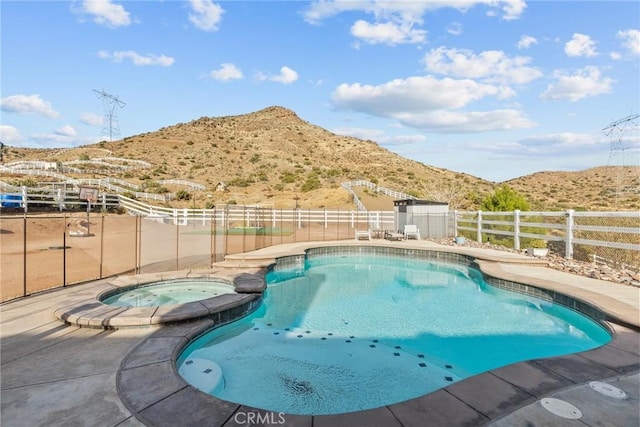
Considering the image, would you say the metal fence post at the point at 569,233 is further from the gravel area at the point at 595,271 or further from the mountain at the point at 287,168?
the mountain at the point at 287,168

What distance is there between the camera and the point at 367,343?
17.5 ft

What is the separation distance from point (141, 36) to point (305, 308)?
14.3 meters

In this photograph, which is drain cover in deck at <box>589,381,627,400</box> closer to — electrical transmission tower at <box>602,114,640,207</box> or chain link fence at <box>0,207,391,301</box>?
chain link fence at <box>0,207,391,301</box>

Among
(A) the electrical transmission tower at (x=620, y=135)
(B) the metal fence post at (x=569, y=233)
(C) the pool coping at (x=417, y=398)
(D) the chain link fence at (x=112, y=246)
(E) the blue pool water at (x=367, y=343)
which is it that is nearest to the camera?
(C) the pool coping at (x=417, y=398)

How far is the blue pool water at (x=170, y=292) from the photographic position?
6578 mm

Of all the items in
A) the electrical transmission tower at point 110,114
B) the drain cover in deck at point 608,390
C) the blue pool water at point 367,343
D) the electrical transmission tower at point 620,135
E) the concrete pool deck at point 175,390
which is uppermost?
the electrical transmission tower at point 110,114

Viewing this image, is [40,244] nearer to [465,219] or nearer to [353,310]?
[353,310]

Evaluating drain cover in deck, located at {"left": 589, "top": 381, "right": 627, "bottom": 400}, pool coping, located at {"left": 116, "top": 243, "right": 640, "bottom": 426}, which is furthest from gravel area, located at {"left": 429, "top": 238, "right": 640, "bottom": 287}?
drain cover in deck, located at {"left": 589, "top": 381, "right": 627, "bottom": 400}

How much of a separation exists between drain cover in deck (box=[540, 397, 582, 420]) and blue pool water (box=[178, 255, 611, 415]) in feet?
4.78

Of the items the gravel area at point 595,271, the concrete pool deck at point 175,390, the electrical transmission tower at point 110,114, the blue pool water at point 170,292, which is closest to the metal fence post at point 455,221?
the gravel area at point 595,271

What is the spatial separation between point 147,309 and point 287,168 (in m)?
46.5

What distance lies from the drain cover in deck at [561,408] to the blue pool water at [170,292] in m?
5.72

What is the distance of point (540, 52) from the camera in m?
12.9

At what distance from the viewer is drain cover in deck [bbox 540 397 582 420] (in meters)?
2.64
